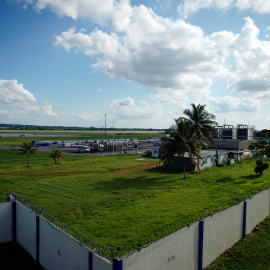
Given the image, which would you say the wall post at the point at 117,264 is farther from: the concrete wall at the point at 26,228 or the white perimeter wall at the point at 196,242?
the concrete wall at the point at 26,228

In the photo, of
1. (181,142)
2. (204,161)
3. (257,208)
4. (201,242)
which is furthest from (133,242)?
(204,161)

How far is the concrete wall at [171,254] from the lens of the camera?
543cm

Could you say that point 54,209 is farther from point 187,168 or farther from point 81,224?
point 187,168

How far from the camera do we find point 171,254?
248 inches

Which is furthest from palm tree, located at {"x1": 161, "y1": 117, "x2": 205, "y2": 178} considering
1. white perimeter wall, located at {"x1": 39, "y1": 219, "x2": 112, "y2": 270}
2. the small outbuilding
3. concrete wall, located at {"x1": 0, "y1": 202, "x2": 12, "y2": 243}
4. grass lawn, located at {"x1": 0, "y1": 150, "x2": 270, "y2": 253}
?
white perimeter wall, located at {"x1": 39, "y1": 219, "x2": 112, "y2": 270}

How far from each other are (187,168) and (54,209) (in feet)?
60.7

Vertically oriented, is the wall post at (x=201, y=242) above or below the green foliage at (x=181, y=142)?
below

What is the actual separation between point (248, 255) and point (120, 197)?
9.26m

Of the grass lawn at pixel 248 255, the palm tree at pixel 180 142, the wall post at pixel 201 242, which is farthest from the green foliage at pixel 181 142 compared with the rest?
the wall post at pixel 201 242

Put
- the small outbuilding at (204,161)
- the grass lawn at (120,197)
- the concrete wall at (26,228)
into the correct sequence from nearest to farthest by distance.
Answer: the concrete wall at (26,228), the grass lawn at (120,197), the small outbuilding at (204,161)

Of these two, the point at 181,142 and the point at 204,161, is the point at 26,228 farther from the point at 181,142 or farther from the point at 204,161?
the point at 204,161

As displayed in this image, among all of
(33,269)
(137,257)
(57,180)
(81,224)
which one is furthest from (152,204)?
(57,180)

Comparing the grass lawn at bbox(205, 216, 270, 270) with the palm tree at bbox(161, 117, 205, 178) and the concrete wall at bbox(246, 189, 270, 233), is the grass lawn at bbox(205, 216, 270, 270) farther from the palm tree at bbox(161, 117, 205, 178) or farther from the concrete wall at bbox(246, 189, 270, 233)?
the palm tree at bbox(161, 117, 205, 178)

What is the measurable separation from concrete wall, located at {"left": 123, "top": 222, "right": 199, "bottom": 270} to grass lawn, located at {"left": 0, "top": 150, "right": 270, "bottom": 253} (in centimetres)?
308
